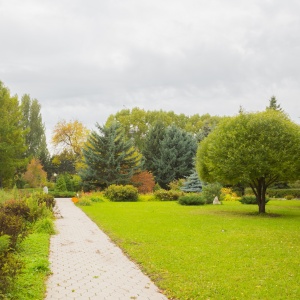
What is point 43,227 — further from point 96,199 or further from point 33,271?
point 96,199

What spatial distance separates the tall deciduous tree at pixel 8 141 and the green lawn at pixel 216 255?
21.1m

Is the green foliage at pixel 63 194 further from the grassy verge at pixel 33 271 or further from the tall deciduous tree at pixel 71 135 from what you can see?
the grassy verge at pixel 33 271

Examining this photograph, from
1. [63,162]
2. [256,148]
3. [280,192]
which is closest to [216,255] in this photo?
[256,148]

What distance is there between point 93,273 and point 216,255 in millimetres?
3266

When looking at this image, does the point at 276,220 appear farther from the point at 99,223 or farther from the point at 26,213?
the point at 26,213

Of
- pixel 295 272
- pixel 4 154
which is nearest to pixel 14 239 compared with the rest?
pixel 295 272

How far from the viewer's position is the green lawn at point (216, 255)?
19.5 feet

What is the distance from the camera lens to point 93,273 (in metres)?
6.88

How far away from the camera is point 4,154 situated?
31.6 m

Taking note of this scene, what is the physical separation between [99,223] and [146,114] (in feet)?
152

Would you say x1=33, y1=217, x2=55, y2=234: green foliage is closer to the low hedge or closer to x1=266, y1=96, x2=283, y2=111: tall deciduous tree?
the low hedge

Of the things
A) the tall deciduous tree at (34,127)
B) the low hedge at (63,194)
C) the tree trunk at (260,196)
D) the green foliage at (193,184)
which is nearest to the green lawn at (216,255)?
the tree trunk at (260,196)

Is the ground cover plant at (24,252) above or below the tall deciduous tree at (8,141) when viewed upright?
below

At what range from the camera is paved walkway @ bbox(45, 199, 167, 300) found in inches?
222
